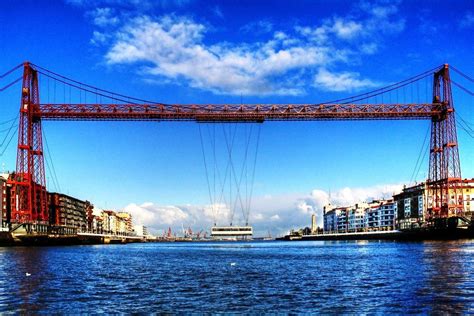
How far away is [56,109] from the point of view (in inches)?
3206

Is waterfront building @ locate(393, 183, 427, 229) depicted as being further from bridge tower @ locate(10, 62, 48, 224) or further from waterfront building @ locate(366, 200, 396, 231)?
bridge tower @ locate(10, 62, 48, 224)

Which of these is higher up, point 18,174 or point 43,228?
point 18,174

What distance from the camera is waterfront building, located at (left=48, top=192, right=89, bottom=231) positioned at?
163m

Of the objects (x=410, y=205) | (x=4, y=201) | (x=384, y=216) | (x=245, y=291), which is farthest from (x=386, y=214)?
(x=245, y=291)

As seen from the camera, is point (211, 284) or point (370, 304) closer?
point (370, 304)

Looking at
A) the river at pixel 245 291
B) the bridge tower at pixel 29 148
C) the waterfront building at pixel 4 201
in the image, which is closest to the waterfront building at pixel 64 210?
the waterfront building at pixel 4 201

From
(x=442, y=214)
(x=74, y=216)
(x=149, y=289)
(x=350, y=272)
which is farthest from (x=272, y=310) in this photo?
(x=74, y=216)

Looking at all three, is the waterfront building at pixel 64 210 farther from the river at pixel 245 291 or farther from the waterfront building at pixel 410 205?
the river at pixel 245 291

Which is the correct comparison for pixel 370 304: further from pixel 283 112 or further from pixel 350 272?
pixel 283 112

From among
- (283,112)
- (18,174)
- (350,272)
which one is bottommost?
(350,272)

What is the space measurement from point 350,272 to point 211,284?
31.9ft

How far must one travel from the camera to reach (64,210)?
17650 cm

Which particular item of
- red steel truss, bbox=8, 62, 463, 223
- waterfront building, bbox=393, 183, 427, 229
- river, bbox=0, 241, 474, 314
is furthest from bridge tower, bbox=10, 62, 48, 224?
waterfront building, bbox=393, 183, 427, 229

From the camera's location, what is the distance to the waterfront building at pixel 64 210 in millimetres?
163238
